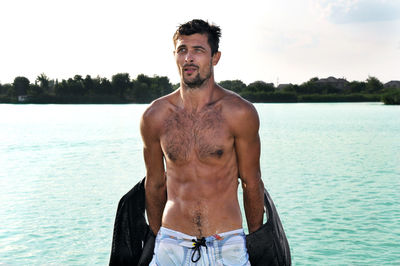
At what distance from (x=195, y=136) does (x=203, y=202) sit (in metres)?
0.36

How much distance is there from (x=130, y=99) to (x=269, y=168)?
77.4m

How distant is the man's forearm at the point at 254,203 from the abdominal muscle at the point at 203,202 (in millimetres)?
85

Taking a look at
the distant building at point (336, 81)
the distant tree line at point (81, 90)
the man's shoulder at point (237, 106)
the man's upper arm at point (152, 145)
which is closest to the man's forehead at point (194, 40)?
the man's shoulder at point (237, 106)

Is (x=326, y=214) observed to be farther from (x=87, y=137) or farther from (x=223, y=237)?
(x=87, y=137)

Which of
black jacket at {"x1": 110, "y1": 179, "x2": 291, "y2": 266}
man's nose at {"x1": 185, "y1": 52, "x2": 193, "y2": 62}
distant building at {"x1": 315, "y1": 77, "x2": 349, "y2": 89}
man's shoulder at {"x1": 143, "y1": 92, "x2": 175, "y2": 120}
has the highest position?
distant building at {"x1": 315, "y1": 77, "x2": 349, "y2": 89}

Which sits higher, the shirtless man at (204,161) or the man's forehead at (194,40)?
the man's forehead at (194,40)

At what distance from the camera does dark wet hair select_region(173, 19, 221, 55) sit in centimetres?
255

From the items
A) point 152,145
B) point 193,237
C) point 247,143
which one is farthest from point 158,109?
point 193,237

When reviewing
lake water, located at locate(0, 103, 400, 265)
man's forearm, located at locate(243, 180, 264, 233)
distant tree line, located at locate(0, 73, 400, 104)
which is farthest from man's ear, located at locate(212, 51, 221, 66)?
distant tree line, located at locate(0, 73, 400, 104)

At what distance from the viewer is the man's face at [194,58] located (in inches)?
99.2

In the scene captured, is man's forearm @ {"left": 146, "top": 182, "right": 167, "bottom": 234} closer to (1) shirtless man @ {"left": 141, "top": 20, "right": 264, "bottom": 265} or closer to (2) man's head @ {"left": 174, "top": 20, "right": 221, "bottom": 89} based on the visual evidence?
(1) shirtless man @ {"left": 141, "top": 20, "right": 264, "bottom": 265}

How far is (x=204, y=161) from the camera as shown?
2586 mm

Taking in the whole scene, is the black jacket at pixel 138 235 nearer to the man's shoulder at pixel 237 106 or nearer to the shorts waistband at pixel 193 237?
the shorts waistband at pixel 193 237

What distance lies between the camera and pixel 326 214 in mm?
9883
